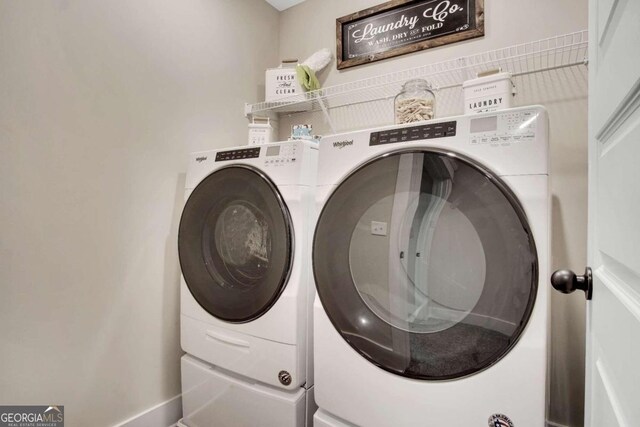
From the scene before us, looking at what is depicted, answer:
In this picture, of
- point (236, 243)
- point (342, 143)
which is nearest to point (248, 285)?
point (236, 243)

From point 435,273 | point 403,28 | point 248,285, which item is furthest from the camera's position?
point 403,28

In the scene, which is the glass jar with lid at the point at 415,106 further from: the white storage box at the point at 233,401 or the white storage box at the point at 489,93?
the white storage box at the point at 233,401

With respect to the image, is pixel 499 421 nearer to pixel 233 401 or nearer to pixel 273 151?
pixel 233 401

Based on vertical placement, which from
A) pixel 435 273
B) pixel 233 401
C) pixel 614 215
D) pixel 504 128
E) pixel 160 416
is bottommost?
pixel 160 416

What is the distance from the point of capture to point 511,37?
1.42m

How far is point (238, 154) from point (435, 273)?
88 cm

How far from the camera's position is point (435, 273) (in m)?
0.87

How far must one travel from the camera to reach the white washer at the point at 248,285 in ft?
3.60

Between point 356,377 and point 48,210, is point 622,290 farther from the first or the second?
point 48,210

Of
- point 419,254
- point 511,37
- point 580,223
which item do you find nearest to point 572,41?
point 511,37

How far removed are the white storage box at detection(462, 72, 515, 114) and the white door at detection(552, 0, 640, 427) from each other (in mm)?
344

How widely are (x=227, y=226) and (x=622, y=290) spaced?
3.98 feet

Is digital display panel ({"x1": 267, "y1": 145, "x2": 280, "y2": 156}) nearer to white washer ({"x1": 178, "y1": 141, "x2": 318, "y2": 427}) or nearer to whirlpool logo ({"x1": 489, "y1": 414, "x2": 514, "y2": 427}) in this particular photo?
white washer ({"x1": 178, "y1": 141, "x2": 318, "y2": 427})

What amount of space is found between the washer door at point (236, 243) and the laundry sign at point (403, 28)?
3.70 feet
